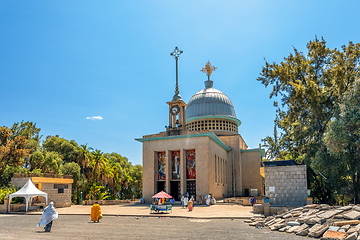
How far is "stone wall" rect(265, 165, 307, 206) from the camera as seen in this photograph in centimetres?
2070

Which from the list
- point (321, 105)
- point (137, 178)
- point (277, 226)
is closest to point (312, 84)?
point (321, 105)

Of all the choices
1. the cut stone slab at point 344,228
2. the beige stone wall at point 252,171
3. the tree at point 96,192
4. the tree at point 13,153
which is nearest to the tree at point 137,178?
the tree at point 96,192

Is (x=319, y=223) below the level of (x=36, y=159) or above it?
below

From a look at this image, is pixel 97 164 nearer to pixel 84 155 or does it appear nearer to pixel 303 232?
pixel 84 155

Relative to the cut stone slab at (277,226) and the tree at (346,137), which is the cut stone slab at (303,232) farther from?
the tree at (346,137)

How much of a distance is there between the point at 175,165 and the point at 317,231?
26826mm

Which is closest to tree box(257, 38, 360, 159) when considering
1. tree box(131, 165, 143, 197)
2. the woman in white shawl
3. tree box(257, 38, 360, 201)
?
tree box(257, 38, 360, 201)

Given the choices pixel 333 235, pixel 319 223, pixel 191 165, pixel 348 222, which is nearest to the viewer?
pixel 333 235

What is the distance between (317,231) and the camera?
1285 cm

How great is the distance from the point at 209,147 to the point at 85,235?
25.4 metres

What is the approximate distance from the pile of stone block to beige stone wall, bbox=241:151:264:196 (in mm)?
31040

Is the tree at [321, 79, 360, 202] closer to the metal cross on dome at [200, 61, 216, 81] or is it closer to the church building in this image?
the church building

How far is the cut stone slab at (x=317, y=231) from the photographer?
12722 mm

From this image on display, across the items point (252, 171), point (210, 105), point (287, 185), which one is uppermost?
point (210, 105)
